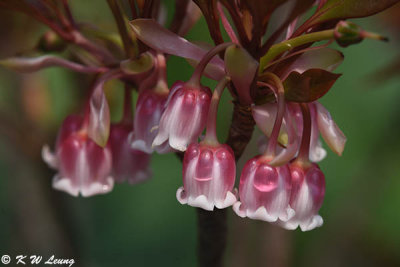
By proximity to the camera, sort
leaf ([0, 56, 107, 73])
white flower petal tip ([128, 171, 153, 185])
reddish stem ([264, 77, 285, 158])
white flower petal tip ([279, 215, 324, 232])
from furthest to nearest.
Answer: white flower petal tip ([128, 171, 153, 185]), leaf ([0, 56, 107, 73]), white flower petal tip ([279, 215, 324, 232]), reddish stem ([264, 77, 285, 158])

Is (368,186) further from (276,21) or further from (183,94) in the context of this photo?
→ (183,94)

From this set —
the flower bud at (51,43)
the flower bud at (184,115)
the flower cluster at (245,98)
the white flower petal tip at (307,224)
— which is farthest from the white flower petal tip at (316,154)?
the flower bud at (51,43)

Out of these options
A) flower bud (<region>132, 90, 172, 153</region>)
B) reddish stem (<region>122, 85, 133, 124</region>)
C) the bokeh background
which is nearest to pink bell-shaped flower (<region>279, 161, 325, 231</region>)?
flower bud (<region>132, 90, 172, 153</region>)

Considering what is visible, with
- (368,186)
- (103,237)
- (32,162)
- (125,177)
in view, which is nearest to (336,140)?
(125,177)

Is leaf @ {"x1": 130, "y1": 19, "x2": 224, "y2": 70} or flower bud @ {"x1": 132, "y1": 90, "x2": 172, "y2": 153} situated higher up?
leaf @ {"x1": 130, "y1": 19, "x2": 224, "y2": 70}

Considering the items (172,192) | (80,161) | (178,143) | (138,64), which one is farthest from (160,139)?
(172,192)

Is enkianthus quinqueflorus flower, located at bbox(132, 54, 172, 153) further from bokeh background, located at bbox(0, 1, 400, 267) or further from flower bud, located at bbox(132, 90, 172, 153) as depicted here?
bokeh background, located at bbox(0, 1, 400, 267)

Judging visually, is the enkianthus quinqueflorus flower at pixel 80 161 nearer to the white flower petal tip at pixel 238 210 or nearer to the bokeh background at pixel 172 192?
the white flower petal tip at pixel 238 210
